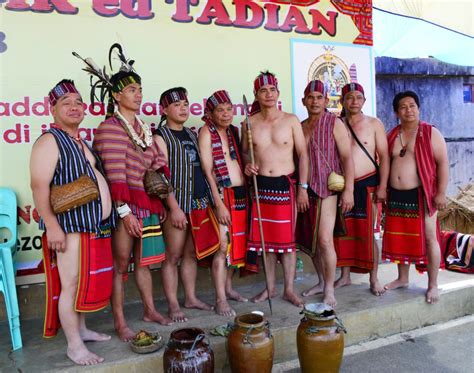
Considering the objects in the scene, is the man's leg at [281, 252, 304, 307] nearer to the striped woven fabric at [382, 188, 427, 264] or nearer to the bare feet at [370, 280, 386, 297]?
the bare feet at [370, 280, 386, 297]

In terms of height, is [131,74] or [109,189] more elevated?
[131,74]

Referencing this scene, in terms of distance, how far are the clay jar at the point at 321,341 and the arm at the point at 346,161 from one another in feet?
4.38

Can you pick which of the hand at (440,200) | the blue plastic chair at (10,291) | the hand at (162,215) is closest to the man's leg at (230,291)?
the hand at (162,215)

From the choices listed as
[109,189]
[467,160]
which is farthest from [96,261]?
[467,160]

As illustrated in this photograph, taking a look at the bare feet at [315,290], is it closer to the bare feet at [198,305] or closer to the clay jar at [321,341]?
the bare feet at [198,305]

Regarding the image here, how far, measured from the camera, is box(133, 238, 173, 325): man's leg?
11.9ft

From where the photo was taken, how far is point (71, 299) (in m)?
3.11

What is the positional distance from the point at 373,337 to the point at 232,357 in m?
1.56

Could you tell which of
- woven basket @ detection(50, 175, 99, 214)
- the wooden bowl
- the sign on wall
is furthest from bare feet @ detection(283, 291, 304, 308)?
woven basket @ detection(50, 175, 99, 214)

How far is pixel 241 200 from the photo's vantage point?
4.25 meters

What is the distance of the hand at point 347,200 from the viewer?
431cm

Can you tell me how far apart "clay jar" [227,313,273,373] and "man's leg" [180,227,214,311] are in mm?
1045

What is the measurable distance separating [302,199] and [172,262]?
1.30m

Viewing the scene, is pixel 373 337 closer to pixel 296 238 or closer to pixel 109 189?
pixel 296 238
